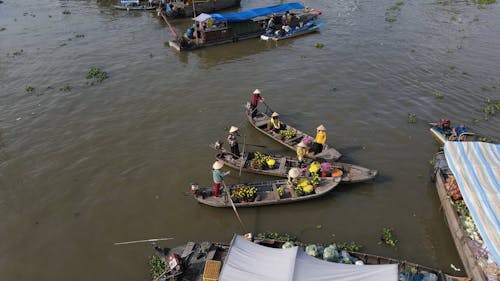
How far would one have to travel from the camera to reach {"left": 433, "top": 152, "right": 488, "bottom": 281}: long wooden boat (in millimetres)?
10648

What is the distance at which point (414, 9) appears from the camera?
117 ft

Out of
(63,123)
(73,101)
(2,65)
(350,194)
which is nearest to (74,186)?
(63,123)

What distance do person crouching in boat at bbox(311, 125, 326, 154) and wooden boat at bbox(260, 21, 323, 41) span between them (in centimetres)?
1638

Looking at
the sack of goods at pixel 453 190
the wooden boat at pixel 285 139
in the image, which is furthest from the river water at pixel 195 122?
the sack of goods at pixel 453 190

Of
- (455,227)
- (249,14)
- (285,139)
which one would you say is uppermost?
(249,14)

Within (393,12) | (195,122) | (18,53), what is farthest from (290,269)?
(393,12)

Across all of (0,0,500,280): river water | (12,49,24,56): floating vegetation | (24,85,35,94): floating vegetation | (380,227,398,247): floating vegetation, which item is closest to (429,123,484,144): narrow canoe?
(0,0,500,280): river water

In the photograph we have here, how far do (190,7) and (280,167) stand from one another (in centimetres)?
2688

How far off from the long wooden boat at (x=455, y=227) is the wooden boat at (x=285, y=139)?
161 inches

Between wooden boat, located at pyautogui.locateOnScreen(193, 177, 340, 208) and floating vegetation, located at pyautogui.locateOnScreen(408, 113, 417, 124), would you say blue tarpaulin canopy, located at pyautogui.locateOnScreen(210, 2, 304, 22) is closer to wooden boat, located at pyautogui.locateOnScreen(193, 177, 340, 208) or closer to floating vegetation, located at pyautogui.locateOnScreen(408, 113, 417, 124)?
floating vegetation, located at pyautogui.locateOnScreen(408, 113, 417, 124)

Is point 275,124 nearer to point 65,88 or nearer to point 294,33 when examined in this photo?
point 65,88

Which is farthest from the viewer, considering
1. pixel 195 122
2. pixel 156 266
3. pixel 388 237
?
pixel 195 122

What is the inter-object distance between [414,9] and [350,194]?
29.3 metres

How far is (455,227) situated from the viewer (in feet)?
39.8
